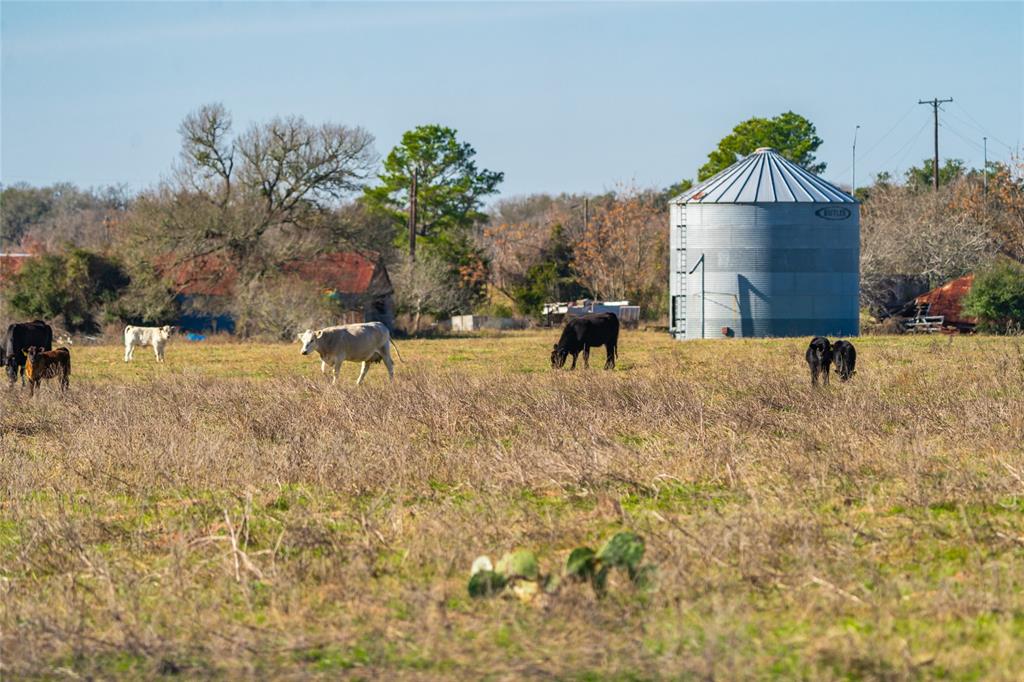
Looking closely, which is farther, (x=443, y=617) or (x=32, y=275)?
(x=32, y=275)

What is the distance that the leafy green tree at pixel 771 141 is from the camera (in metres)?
73.8

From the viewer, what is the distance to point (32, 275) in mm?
50250

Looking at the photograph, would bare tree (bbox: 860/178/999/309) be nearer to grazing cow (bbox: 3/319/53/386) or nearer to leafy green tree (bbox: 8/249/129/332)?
leafy green tree (bbox: 8/249/129/332)

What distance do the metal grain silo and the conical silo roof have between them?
4 centimetres

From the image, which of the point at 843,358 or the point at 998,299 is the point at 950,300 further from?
the point at 843,358

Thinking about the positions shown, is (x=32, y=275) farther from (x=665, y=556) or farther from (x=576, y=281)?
(x=665, y=556)

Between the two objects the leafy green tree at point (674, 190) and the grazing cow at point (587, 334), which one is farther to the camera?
the leafy green tree at point (674, 190)

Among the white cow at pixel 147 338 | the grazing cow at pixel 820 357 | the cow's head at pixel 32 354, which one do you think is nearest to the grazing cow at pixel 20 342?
the cow's head at pixel 32 354

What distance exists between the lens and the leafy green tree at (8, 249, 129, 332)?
163 feet

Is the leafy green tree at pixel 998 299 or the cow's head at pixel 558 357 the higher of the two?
the leafy green tree at pixel 998 299

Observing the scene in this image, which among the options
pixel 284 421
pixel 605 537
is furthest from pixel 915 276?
pixel 605 537

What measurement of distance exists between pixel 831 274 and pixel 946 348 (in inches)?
636

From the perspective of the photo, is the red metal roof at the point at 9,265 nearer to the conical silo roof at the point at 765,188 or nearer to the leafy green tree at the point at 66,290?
the leafy green tree at the point at 66,290

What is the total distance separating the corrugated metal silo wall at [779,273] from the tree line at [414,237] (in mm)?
5365
